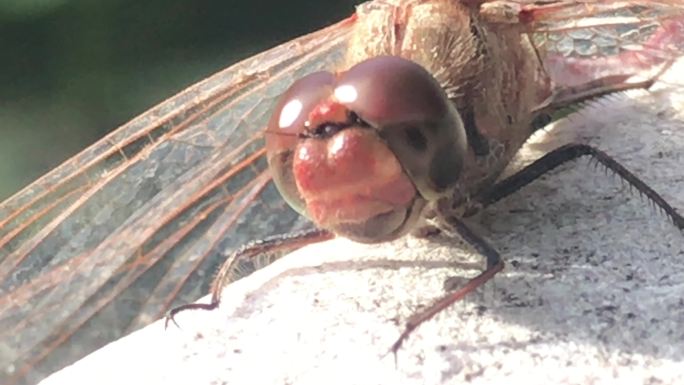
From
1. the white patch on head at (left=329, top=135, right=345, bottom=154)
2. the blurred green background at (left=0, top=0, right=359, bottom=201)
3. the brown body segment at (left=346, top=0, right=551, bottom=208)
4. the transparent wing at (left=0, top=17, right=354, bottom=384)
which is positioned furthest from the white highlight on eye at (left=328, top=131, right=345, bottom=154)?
the blurred green background at (left=0, top=0, right=359, bottom=201)

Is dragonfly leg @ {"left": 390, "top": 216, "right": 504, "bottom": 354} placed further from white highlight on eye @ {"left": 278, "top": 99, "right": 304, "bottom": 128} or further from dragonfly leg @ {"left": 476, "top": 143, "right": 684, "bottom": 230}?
white highlight on eye @ {"left": 278, "top": 99, "right": 304, "bottom": 128}

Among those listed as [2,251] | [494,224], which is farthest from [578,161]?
[2,251]

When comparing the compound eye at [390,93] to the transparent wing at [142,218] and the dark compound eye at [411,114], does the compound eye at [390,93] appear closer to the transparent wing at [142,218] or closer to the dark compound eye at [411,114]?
the dark compound eye at [411,114]

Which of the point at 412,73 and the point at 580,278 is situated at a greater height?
the point at 412,73

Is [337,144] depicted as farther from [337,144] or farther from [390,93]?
[390,93]

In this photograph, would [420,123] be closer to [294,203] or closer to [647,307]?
[294,203]

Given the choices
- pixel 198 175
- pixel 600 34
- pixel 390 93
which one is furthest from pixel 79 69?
pixel 390 93
